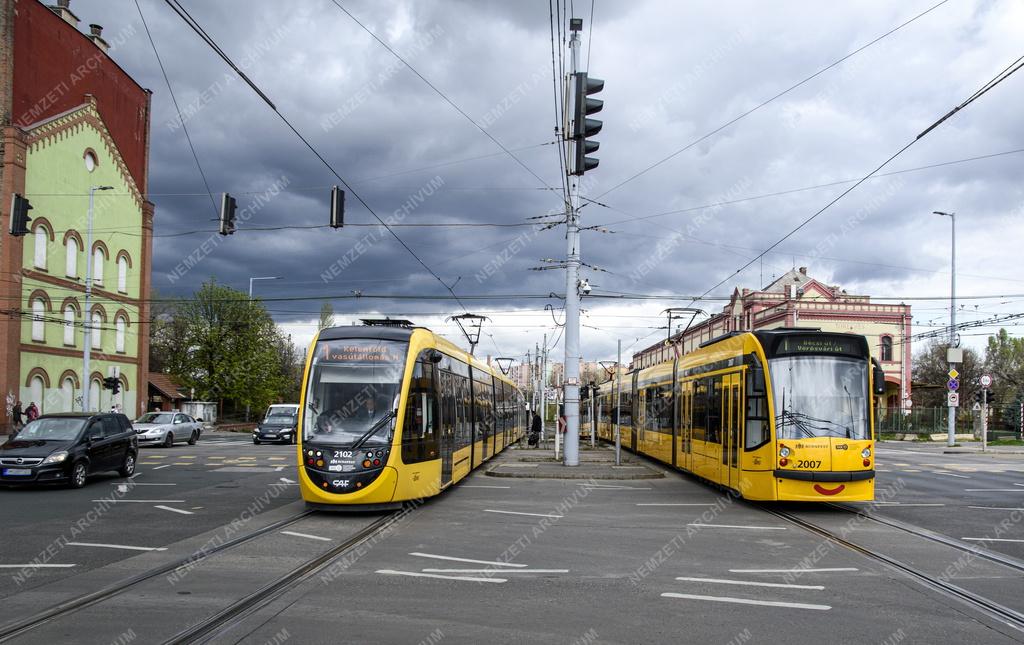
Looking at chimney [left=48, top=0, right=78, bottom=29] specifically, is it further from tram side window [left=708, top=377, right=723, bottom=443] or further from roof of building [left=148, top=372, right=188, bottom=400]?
tram side window [left=708, top=377, right=723, bottom=443]

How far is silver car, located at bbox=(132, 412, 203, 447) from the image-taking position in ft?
111

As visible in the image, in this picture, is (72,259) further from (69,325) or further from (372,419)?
(372,419)

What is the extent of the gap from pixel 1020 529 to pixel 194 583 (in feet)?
40.3

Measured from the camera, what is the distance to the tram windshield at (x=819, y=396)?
14.1 meters

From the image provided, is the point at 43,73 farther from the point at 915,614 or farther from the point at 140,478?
the point at 915,614

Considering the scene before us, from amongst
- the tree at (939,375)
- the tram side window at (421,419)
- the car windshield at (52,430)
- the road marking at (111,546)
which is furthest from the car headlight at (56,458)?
the tree at (939,375)

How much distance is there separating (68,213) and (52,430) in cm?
2681

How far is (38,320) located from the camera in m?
39.0

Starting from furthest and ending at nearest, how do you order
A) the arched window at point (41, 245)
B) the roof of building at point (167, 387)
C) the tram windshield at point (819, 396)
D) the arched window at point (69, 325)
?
the roof of building at point (167, 387)
the arched window at point (69, 325)
the arched window at point (41, 245)
the tram windshield at point (819, 396)

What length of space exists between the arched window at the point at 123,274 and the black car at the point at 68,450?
30124 mm

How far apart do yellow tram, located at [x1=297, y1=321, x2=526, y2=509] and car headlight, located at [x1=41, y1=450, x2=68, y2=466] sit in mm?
6288

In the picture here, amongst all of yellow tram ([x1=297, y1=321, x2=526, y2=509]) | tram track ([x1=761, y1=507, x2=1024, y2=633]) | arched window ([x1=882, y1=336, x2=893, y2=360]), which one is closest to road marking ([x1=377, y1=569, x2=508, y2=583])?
yellow tram ([x1=297, y1=321, x2=526, y2=509])

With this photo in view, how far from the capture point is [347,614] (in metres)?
7.01

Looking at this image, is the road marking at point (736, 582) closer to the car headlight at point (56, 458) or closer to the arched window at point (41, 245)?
the car headlight at point (56, 458)
